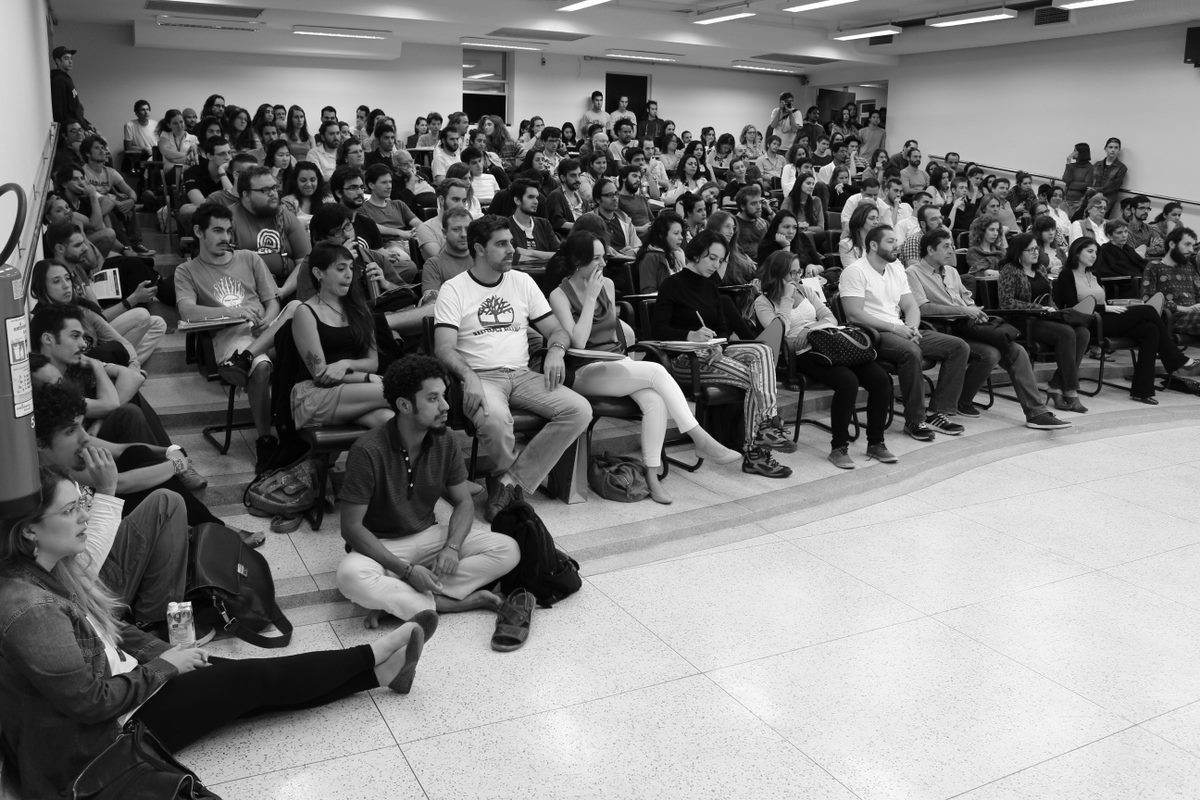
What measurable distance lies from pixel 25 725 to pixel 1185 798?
9.09 feet

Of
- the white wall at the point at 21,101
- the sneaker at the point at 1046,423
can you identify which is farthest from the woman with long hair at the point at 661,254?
the white wall at the point at 21,101

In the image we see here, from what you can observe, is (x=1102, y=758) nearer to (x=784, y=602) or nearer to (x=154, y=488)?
(x=784, y=602)

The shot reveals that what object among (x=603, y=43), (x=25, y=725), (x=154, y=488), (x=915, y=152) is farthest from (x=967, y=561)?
(x=603, y=43)

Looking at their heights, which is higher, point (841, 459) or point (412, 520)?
point (412, 520)

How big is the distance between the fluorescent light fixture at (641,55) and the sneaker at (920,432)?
11.9 meters

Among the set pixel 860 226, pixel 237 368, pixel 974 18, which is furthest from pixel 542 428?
pixel 974 18

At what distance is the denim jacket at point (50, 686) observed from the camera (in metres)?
2.08

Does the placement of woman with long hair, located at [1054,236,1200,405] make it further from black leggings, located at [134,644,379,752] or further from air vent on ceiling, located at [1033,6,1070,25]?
air vent on ceiling, located at [1033,6,1070,25]

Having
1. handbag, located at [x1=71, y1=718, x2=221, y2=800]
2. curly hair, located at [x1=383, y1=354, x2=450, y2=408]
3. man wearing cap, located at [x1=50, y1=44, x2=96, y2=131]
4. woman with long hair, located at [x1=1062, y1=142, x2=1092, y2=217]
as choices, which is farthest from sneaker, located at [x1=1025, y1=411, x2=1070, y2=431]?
woman with long hair, located at [x1=1062, y1=142, x2=1092, y2=217]

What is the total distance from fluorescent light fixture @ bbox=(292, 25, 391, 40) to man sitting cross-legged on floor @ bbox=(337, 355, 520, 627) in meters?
11.8

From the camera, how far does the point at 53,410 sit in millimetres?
2822

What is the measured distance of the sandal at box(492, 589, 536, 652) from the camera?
10.8 feet

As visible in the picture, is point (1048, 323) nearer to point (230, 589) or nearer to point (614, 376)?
point (614, 376)

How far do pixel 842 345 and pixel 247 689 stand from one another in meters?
3.78
